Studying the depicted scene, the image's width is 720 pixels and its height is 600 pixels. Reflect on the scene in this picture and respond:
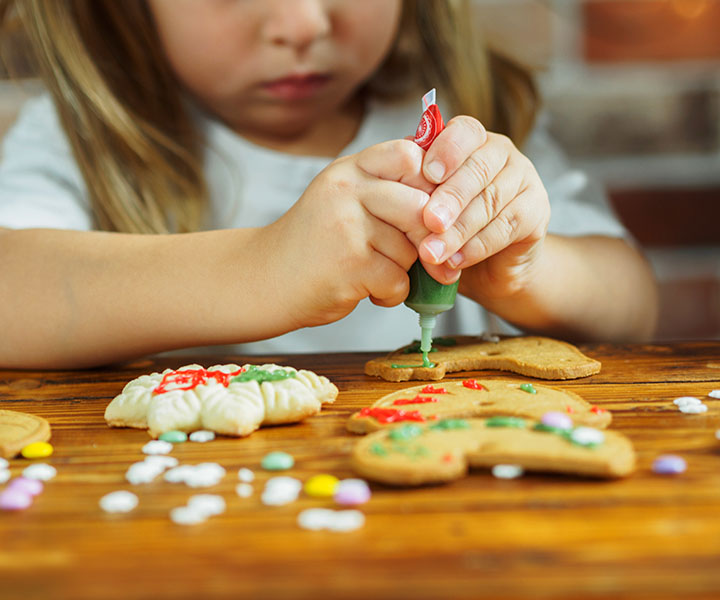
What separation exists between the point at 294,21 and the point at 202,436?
0.70 m

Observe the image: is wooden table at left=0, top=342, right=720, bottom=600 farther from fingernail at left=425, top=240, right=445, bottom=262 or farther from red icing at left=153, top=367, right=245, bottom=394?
fingernail at left=425, top=240, right=445, bottom=262

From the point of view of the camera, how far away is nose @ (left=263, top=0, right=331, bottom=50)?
1122mm

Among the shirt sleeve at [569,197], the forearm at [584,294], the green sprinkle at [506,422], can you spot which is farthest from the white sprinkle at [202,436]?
the shirt sleeve at [569,197]

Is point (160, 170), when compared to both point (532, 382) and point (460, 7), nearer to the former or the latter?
point (460, 7)

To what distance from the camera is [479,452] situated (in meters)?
0.55

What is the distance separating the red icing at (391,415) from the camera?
0.64 meters

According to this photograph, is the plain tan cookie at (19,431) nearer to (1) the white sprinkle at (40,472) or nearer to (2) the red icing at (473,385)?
(1) the white sprinkle at (40,472)

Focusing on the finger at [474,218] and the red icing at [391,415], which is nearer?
the red icing at [391,415]

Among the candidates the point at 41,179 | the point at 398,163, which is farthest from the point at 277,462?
the point at 41,179

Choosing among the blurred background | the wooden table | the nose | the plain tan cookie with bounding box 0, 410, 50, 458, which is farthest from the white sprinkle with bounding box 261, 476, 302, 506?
the blurred background

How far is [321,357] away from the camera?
0.96m

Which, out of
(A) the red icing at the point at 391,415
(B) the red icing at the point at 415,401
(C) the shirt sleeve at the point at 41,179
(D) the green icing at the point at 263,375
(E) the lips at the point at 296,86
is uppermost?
(E) the lips at the point at 296,86

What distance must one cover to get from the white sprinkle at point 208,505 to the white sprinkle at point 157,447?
115mm

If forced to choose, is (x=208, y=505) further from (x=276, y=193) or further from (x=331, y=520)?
(x=276, y=193)
